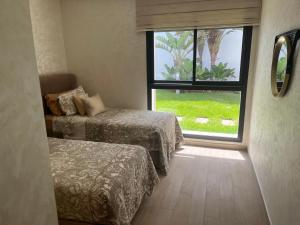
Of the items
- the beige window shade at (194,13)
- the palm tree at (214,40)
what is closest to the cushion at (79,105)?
the beige window shade at (194,13)

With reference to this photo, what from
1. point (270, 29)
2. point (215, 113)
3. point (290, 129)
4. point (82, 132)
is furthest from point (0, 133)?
point (215, 113)

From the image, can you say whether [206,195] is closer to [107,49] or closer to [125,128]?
[125,128]

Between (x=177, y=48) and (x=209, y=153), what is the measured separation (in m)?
1.74

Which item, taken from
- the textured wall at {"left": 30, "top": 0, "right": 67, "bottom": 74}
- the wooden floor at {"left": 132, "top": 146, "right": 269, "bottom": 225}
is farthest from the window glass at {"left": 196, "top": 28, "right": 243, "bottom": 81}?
the textured wall at {"left": 30, "top": 0, "right": 67, "bottom": 74}

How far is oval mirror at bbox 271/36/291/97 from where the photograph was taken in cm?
164

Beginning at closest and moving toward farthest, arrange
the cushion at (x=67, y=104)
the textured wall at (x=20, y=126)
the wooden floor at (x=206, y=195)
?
the textured wall at (x=20, y=126), the wooden floor at (x=206, y=195), the cushion at (x=67, y=104)

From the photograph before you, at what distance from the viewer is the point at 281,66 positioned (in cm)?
182

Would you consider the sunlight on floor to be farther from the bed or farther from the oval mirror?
the oval mirror

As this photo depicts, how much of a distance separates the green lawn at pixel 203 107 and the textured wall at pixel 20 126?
300cm

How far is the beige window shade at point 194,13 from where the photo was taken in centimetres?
299

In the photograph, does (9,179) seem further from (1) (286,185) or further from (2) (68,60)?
(2) (68,60)

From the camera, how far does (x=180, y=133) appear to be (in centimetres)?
356

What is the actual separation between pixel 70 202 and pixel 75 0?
3377mm

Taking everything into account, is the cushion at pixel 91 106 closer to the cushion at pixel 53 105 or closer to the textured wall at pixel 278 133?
the cushion at pixel 53 105
